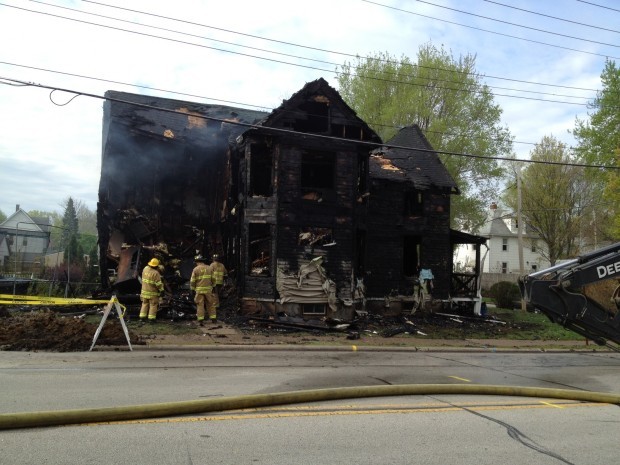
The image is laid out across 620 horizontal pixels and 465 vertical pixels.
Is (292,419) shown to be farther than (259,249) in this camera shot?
No

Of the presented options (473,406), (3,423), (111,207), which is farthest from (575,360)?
(111,207)

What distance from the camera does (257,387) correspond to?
7434 millimetres

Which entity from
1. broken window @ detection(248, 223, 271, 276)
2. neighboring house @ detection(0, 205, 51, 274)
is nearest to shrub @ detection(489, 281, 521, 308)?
broken window @ detection(248, 223, 271, 276)

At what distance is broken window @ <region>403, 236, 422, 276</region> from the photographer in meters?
24.9

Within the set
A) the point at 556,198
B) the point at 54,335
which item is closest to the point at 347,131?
the point at 54,335

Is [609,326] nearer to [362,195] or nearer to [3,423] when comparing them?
[3,423]

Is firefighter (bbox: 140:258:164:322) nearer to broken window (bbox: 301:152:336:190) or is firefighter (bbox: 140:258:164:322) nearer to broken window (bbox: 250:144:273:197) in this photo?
broken window (bbox: 250:144:273:197)

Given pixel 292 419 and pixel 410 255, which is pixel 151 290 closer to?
pixel 292 419

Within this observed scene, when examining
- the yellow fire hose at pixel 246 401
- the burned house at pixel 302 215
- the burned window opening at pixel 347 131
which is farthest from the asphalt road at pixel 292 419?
the burned window opening at pixel 347 131

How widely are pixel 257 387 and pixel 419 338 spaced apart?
10.0 metres

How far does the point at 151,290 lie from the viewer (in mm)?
15078

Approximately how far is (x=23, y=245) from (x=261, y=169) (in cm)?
2989

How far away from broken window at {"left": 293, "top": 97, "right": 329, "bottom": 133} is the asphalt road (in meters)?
11.3

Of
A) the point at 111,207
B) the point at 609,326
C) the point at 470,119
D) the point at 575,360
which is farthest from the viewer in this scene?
the point at 470,119
